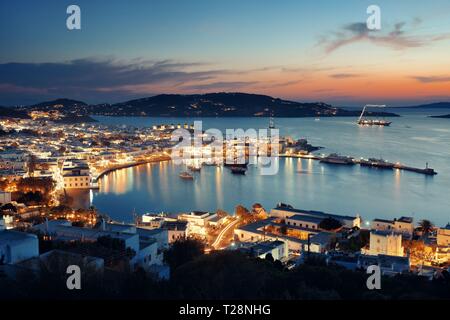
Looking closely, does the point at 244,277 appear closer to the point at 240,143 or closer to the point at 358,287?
the point at 358,287

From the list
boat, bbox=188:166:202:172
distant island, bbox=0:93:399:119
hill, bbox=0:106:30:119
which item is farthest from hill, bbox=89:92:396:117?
boat, bbox=188:166:202:172

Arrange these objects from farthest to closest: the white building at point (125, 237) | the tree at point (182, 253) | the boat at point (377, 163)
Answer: the boat at point (377, 163)
the tree at point (182, 253)
the white building at point (125, 237)

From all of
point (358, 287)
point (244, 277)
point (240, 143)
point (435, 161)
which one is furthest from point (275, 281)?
point (240, 143)

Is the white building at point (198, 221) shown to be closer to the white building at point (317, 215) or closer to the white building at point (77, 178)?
the white building at point (317, 215)

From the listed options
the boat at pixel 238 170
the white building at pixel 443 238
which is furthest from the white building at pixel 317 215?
the boat at pixel 238 170

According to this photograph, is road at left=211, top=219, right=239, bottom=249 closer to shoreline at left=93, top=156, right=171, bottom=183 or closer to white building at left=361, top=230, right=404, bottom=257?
white building at left=361, top=230, right=404, bottom=257

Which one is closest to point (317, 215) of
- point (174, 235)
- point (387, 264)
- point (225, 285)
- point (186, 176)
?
point (174, 235)
